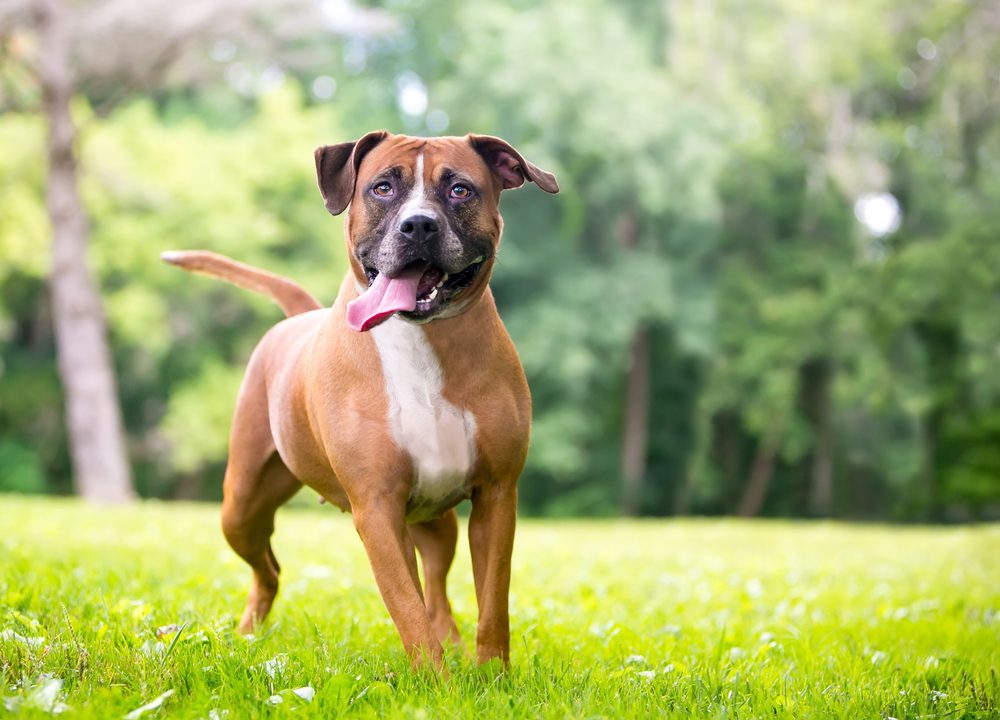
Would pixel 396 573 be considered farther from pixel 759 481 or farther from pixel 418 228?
pixel 759 481

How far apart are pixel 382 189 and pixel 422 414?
767 mm

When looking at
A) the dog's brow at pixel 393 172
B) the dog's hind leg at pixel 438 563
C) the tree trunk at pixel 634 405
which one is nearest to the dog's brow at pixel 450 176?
the dog's brow at pixel 393 172

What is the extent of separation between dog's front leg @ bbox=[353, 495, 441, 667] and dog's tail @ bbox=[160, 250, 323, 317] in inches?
63.6

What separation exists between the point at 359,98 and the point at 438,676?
79.8 ft

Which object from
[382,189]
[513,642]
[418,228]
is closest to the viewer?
[418,228]

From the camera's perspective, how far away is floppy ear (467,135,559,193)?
12.2 feet

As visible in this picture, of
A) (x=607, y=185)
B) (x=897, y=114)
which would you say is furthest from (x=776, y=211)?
(x=607, y=185)

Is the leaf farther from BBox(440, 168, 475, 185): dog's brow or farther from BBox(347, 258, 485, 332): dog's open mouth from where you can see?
BBox(440, 168, 475, 185): dog's brow

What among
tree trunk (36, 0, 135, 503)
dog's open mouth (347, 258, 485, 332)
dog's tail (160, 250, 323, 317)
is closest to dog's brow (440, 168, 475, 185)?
dog's open mouth (347, 258, 485, 332)

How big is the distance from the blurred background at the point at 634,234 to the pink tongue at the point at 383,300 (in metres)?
16.2

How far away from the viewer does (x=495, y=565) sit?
3611 mm

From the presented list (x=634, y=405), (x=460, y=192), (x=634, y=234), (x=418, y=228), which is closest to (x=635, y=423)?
(x=634, y=405)

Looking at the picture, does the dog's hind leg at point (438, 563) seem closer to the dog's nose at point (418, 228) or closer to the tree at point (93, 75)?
the dog's nose at point (418, 228)

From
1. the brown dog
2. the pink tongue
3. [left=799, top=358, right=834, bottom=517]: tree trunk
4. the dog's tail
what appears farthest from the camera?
[left=799, top=358, right=834, bottom=517]: tree trunk
